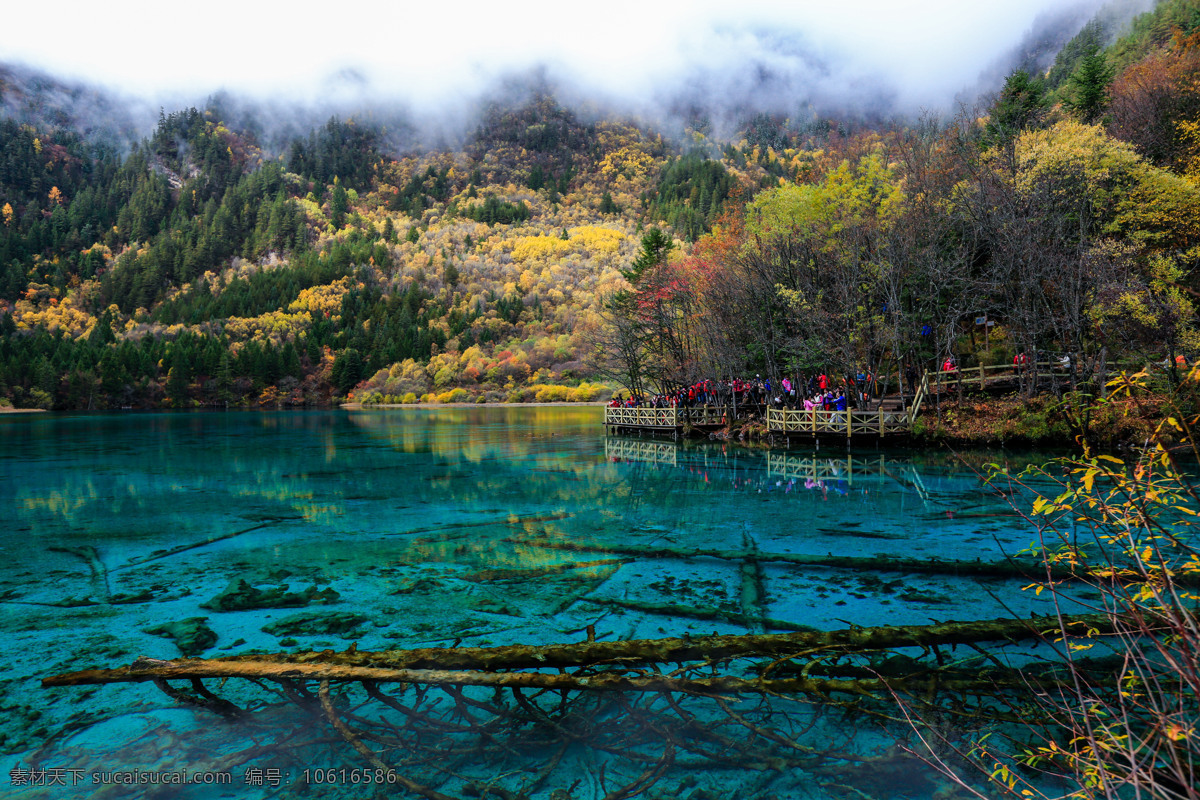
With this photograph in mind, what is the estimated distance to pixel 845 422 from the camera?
24469 mm

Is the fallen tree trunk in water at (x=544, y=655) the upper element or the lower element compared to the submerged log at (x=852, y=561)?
upper

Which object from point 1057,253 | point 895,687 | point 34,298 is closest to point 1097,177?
point 1057,253

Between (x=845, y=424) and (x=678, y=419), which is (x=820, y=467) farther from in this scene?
(x=678, y=419)

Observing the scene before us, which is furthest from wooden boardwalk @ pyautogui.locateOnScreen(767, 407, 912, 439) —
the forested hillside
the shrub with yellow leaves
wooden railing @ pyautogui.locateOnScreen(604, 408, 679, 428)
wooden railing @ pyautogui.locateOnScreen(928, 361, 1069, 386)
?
the shrub with yellow leaves

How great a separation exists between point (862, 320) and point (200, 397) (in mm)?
92075

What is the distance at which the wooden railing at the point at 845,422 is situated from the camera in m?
24.1

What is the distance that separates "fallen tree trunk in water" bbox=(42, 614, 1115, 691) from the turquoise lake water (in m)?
0.35

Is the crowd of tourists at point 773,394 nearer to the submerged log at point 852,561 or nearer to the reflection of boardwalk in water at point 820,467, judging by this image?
the reflection of boardwalk in water at point 820,467

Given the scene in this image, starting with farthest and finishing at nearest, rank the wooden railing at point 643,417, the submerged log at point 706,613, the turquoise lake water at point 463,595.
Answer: the wooden railing at point 643,417 < the submerged log at point 706,613 < the turquoise lake water at point 463,595

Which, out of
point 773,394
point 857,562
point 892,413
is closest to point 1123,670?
point 857,562

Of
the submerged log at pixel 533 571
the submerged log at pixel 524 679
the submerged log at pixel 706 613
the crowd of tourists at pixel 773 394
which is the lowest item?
the submerged log at pixel 533 571

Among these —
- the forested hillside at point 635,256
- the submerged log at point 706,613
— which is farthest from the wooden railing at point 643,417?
the submerged log at point 706,613

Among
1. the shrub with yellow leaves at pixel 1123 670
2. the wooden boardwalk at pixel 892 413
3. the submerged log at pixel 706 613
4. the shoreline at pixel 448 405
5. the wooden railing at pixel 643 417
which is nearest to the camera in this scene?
the shrub with yellow leaves at pixel 1123 670

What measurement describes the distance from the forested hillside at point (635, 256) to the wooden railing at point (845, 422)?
245 centimetres
